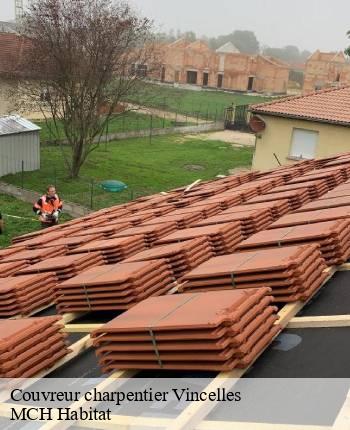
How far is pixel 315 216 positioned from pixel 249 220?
1246mm

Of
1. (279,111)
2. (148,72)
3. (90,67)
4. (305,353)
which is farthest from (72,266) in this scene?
(148,72)

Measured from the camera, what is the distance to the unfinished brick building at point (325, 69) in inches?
3526

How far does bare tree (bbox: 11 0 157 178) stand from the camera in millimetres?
24938

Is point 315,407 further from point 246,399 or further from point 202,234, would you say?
point 202,234

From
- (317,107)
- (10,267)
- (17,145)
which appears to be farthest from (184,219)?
(17,145)

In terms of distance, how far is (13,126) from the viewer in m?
25.7

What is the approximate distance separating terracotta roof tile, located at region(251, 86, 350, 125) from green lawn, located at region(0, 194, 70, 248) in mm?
9894

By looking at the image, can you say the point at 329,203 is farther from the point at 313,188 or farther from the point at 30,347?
the point at 30,347

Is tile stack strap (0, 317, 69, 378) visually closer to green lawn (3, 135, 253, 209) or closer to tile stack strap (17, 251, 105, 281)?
tile stack strap (17, 251, 105, 281)

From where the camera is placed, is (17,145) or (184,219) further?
(17,145)

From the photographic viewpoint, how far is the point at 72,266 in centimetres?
726

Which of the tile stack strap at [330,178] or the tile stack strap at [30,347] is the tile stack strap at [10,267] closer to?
the tile stack strap at [30,347]

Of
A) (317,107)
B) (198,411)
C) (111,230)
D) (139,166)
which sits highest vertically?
(317,107)

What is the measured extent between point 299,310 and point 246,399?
1.55m
